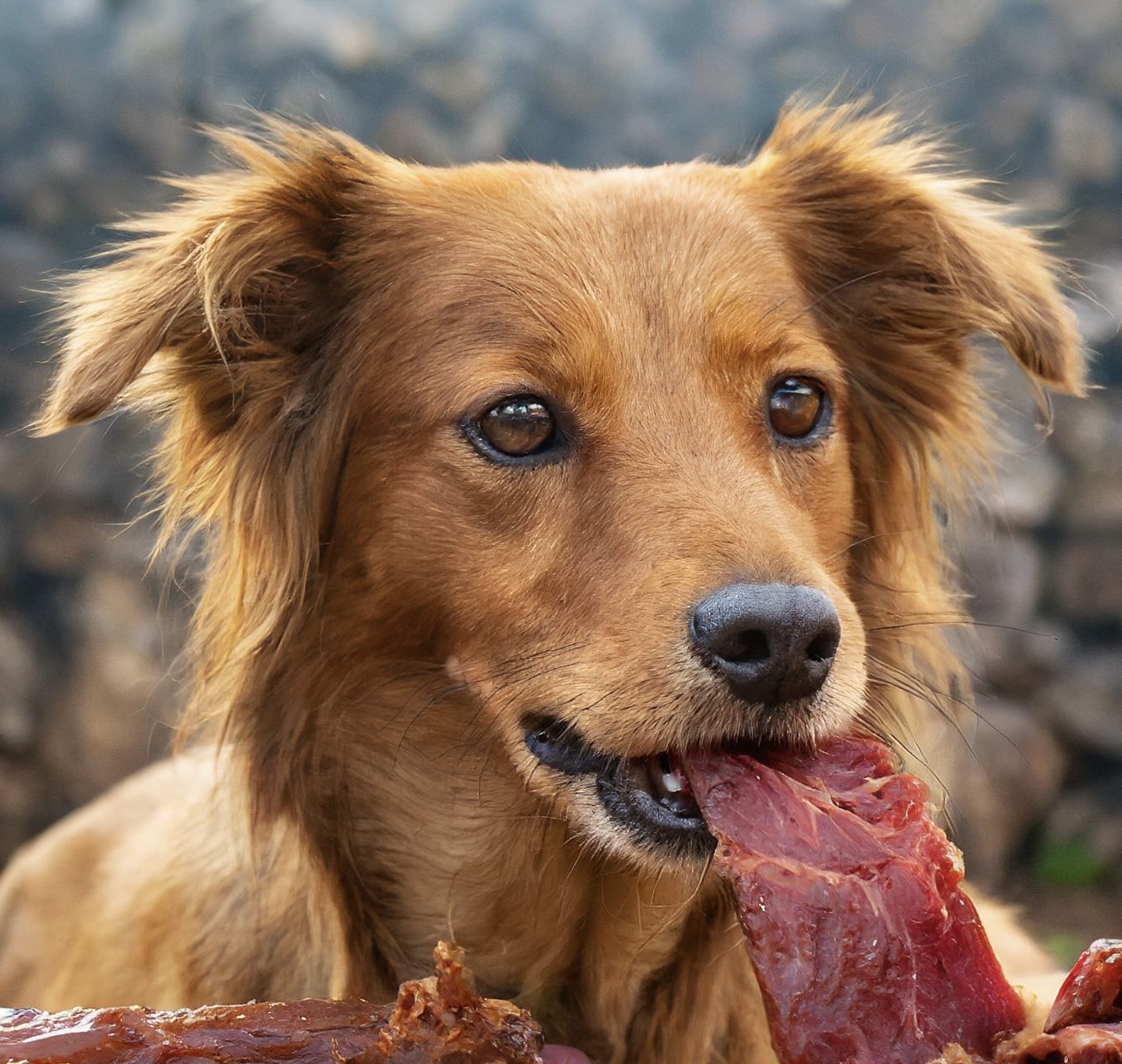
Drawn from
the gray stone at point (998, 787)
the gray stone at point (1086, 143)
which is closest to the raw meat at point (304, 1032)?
the gray stone at point (998, 787)

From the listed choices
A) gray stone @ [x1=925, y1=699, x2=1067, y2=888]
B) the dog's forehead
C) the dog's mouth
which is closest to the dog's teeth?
the dog's mouth

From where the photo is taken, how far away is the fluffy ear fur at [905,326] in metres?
3.05

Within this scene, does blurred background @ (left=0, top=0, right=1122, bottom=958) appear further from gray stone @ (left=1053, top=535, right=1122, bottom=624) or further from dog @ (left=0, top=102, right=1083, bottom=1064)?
dog @ (left=0, top=102, right=1083, bottom=1064)

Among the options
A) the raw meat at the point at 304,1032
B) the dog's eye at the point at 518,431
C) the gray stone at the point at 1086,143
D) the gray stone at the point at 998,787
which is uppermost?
the gray stone at the point at 1086,143

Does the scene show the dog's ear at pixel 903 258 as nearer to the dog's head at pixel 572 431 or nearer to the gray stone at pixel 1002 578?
the dog's head at pixel 572 431

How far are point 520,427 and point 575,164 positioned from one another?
5.68m

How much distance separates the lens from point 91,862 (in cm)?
412

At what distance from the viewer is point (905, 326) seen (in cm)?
321

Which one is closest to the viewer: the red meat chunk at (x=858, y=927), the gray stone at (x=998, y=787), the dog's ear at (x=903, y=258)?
the red meat chunk at (x=858, y=927)

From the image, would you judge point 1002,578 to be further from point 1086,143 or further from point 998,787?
point 1086,143

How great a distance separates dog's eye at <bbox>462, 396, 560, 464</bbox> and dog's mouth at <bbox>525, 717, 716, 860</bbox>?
0.48 m

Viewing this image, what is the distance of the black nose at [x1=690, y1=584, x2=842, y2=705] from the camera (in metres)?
2.18

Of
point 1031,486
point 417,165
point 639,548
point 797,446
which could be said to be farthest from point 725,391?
point 1031,486

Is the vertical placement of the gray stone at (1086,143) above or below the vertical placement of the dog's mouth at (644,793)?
above
